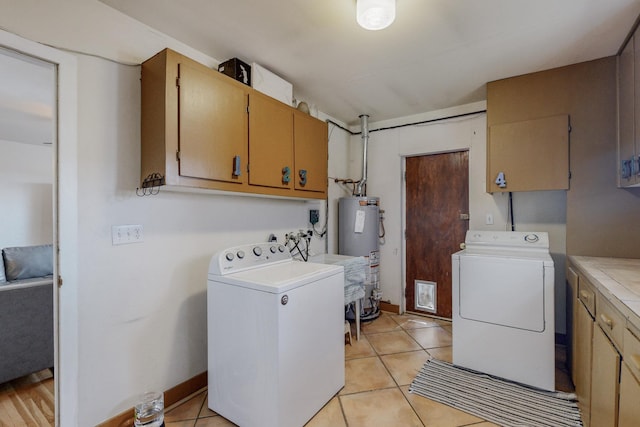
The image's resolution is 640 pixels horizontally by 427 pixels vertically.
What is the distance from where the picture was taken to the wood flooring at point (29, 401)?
1756 mm

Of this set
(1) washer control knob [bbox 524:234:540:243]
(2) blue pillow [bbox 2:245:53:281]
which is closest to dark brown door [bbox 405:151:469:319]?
(1) washer control knob [bbox 524:234:540:243]

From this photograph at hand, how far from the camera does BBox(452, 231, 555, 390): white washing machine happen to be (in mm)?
1978

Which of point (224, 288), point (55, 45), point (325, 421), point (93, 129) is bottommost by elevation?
point (325, 421)

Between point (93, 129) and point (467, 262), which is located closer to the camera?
point (93, 129)

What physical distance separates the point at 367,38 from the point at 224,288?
1851mm

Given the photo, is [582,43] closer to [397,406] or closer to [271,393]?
[397,406]

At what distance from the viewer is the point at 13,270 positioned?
10.9 ft

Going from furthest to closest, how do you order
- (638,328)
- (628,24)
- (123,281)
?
(628,24) < (123,281) < (638,328)

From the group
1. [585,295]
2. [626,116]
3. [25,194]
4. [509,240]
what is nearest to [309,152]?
[509,240]

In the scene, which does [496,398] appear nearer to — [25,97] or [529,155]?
[529,155]

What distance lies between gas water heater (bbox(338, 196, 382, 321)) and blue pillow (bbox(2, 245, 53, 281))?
11.7 ft

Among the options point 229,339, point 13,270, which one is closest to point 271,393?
point 229,339

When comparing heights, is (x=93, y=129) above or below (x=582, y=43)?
below

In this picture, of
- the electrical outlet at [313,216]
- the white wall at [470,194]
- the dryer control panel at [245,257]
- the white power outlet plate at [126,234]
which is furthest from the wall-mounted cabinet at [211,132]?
the white wall at [470,194]
